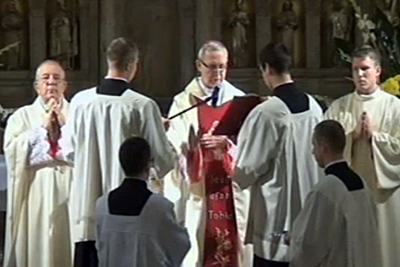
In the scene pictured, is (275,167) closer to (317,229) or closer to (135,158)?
(317,229)

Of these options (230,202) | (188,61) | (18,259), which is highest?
(188,61)

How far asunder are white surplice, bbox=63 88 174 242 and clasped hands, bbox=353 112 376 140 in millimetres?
1105

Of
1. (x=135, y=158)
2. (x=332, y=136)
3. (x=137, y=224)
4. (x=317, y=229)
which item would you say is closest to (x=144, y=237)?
(x=137, y=224)

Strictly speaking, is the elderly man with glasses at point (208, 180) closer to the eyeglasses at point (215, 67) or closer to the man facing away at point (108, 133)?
the eyeglasses at point (215, 67)

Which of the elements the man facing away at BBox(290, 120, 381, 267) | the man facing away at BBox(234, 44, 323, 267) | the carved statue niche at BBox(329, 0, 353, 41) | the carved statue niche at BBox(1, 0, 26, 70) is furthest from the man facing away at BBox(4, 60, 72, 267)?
the carved statue niche at BBox(329, 0, 353, 41)

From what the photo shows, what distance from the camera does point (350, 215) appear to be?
358cm

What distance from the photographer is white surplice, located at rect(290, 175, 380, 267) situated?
141 inches

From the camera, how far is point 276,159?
13.9ft

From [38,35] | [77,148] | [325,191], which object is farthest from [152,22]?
[325,191]

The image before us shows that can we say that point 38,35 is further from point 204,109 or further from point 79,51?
point 204,109

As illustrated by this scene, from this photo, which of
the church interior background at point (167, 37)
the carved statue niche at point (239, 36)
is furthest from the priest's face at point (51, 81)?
the carved statue niche at point (239, 36)

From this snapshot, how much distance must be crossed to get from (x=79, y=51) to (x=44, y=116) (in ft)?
10.2

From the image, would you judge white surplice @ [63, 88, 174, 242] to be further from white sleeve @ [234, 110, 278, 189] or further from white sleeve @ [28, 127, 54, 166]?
white sleeve @ [28, 127, 54, 166]

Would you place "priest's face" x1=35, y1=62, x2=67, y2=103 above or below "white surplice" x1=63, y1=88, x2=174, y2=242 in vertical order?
above
